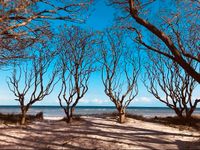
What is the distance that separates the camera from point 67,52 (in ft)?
67.2

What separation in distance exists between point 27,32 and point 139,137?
19.0 ft

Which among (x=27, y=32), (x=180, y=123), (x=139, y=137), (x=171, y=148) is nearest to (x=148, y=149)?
(x=171, y=148)

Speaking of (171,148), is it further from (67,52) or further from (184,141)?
(67,52)

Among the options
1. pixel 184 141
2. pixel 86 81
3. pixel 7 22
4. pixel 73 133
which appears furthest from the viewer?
pixel 86 81

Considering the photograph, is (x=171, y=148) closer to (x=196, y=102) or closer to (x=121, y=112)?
(x=121, y=112)

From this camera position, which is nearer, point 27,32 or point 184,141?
point 27,32

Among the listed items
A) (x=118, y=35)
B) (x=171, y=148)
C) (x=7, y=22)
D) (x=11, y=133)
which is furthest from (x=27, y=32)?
(x=118, y=35)

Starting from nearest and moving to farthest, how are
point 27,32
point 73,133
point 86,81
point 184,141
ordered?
point 27,32
point 184,141
point 73,133
point 86,81

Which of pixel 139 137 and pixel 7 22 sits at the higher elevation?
pixel 7 22

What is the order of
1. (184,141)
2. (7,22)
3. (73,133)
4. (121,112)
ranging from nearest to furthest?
(7,22), (184,141), (73,133), (121,112)

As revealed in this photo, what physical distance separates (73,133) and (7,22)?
5586 millimetres

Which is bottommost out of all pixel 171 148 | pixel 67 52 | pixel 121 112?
pixel 171 148

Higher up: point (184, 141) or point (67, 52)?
point (67, 52)

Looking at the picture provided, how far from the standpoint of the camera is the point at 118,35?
843 inches
